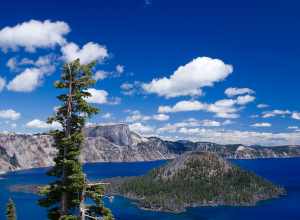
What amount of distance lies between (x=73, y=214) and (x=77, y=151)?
5684 millimetres

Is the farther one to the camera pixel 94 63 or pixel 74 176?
pixel 94 63

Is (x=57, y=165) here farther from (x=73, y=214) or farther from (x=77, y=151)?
(x=73, y=214)

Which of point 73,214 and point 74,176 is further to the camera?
point 73,214

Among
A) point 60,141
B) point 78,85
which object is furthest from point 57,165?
point 78,85

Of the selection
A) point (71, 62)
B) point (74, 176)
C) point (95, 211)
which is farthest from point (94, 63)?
point (95, 211)

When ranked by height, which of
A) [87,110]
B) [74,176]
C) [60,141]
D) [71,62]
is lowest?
[74,176]

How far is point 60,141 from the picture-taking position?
121ft

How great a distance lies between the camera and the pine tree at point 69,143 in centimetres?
3631

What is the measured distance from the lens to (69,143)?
118 feet

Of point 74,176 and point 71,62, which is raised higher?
point 71,62

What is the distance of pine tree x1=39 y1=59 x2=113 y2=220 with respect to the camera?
1430 inches

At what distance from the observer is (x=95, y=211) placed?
37.4 m

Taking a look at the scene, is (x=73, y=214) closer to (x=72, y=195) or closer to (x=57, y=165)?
(x=72, y=195)

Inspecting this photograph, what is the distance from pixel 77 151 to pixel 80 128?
2.11 m
